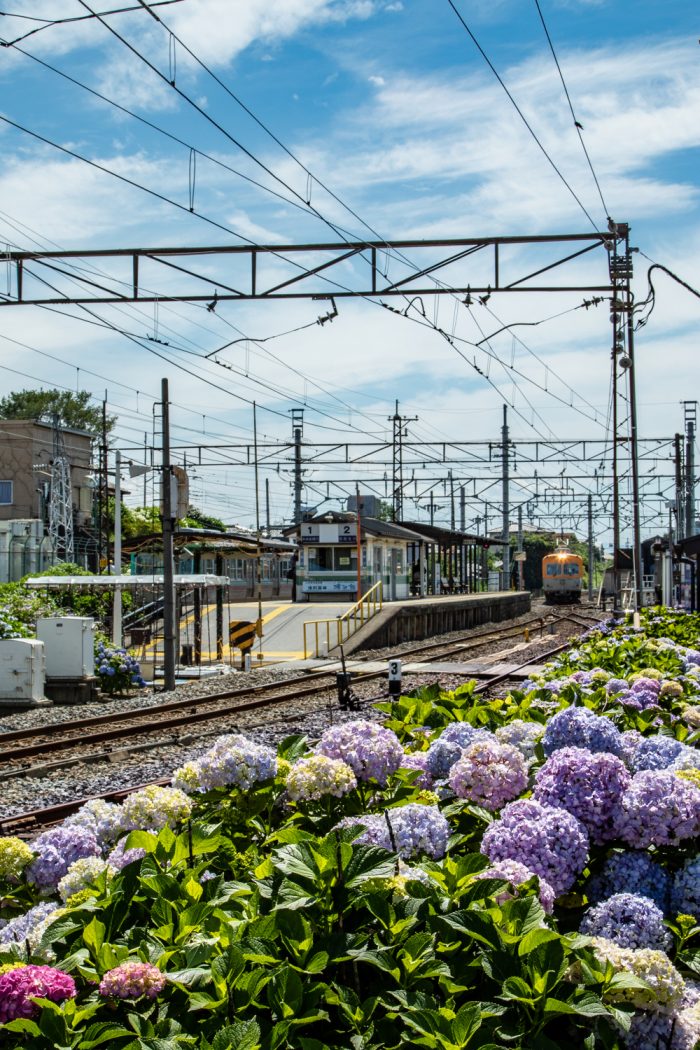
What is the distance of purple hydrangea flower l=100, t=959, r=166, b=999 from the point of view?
223 cm

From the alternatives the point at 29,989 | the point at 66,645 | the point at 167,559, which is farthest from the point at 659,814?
the point at 167,559

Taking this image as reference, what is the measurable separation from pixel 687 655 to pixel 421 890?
16.3 feet

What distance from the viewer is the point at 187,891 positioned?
269 centimetres

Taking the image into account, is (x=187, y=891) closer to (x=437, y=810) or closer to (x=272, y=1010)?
(x=272, y=1010)

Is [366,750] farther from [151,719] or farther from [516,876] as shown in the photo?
[151,719]

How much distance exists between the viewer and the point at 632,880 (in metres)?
2.87

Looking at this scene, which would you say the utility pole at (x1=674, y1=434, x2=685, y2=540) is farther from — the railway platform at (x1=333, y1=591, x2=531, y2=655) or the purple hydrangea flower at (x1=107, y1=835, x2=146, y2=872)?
the purple hydrangea flower at (x1=107, y1=835, x2=146, y2=872)

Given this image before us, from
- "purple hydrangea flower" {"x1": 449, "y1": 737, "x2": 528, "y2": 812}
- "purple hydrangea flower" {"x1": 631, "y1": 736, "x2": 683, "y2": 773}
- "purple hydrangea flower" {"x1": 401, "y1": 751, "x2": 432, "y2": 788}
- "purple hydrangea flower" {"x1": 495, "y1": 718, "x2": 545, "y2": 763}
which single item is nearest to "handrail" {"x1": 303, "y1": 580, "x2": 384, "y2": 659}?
"purple hydrangea flower" {"x1": 495, "y1": 718, "x2": 545, "y2": 763}

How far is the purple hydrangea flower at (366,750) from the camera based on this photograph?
3.46 metres

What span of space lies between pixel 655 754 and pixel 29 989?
2.12 m

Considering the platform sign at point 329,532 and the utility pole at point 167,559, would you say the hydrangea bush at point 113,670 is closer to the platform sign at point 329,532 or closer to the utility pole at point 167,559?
the utility pole at point 167,559

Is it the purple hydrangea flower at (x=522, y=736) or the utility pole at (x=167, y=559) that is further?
the utility pole at (x=167, y=559)

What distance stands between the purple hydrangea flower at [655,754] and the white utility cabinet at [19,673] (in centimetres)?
1540

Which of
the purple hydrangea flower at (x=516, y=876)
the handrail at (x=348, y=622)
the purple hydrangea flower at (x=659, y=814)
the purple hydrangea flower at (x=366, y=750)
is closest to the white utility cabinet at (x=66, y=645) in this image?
the handrail at (x=348, y=622)
